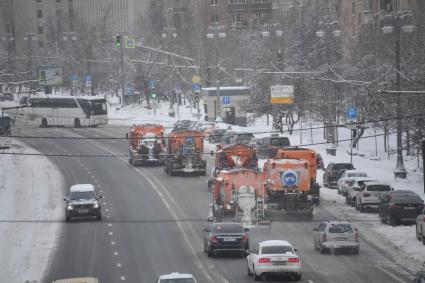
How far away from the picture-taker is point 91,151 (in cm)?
8312

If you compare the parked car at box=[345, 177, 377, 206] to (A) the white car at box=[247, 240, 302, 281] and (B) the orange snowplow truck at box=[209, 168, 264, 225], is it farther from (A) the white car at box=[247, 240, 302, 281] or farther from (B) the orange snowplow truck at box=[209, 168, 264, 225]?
(A) the white car at box=[247, 240, 302, 281]

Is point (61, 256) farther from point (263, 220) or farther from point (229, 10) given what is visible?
point (229, 10)

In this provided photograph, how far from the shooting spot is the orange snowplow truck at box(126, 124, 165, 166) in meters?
69.2

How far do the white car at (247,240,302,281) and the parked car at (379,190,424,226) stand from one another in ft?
42.1

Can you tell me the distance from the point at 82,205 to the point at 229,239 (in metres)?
13.0

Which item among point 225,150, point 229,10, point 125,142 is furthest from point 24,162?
point 229,10

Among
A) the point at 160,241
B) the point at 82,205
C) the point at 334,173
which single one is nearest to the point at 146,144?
the point at 334,173

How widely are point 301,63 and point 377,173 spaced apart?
39.1m

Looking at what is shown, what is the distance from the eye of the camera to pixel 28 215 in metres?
53.5

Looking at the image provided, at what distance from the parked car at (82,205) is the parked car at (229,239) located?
1209cm

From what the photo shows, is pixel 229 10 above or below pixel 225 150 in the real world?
above

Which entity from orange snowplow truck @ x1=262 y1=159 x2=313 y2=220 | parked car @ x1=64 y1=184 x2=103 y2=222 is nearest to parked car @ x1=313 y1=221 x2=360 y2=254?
orange snowplow truck @ x1=262 y1=159 x2=313 y2=220

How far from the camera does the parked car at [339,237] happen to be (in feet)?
127

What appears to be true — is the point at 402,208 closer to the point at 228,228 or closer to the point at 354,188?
the point at 354,188
